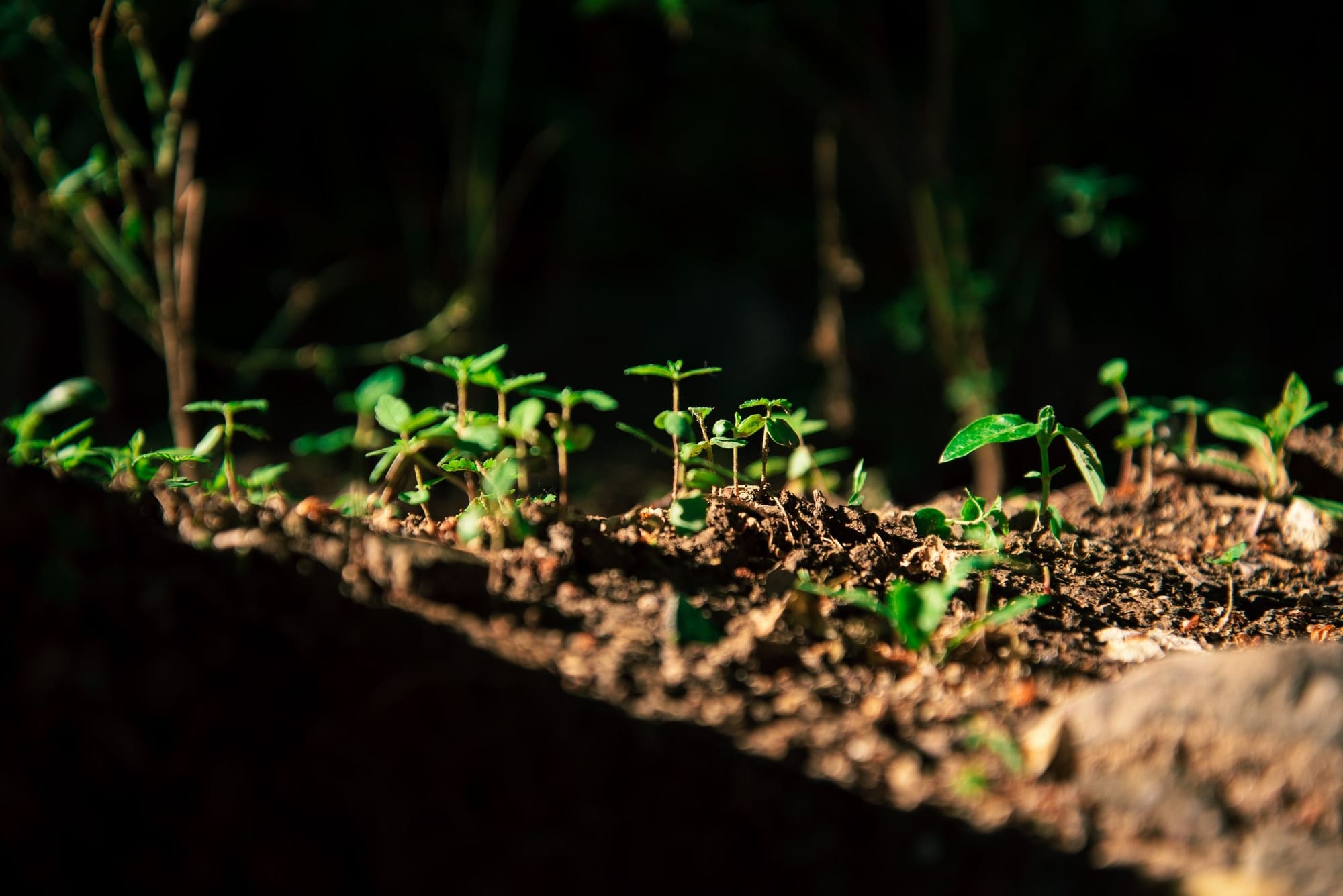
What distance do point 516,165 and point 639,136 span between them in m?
0.66

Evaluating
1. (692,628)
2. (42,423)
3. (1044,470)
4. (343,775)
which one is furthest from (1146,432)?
(42,423)

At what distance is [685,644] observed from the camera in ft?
3.09

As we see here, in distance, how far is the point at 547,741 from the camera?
80 centimetres

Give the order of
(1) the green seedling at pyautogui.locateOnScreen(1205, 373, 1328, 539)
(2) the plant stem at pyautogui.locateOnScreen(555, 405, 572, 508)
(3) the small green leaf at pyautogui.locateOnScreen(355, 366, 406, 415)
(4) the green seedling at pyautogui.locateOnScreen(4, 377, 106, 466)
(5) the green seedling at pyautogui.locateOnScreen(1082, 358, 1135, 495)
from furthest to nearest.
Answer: (5) the green seedling at pyautogui.locateOnScreen(1082, 358, 1135, 495) < (1) the green seedling at pyautogui.locateOnScreen(1205, 373, 1328, 539) < (3) the small green leaf at pyautogui.locateOnScreen(355, 366, 406, 415) < (4) the green seedling at pyautogui.locateOnScreen(4, 377, 106, 466) < (2) the plant stem at pyautogui.locateOnScreen(555, 405, 572, 508)

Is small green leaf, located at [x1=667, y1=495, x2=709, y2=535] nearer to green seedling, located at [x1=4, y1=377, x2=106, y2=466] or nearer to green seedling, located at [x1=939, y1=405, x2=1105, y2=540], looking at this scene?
green seedling, located at [x1=939, y1=405, x2=1105, y2=540]

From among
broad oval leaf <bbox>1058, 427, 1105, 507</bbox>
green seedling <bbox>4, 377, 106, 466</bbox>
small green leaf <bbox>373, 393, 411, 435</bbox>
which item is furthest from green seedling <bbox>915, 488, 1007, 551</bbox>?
green seedling <bbox>4, 377, 106, 466</bbox>

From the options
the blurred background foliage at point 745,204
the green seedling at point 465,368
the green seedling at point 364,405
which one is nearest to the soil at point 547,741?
the green seedling at point 465,368

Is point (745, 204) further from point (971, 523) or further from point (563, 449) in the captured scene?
point (563, 449)

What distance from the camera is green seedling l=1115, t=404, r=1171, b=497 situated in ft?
4.99

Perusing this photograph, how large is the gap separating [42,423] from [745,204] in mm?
4263

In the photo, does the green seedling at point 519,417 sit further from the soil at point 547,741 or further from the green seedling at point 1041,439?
the green seedling at point 1041,439

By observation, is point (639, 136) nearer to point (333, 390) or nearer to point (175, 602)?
point (333, 390)

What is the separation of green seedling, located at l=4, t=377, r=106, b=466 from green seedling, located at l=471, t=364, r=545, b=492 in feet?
1.50

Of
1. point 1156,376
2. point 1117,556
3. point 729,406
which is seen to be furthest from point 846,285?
point 1117,556
